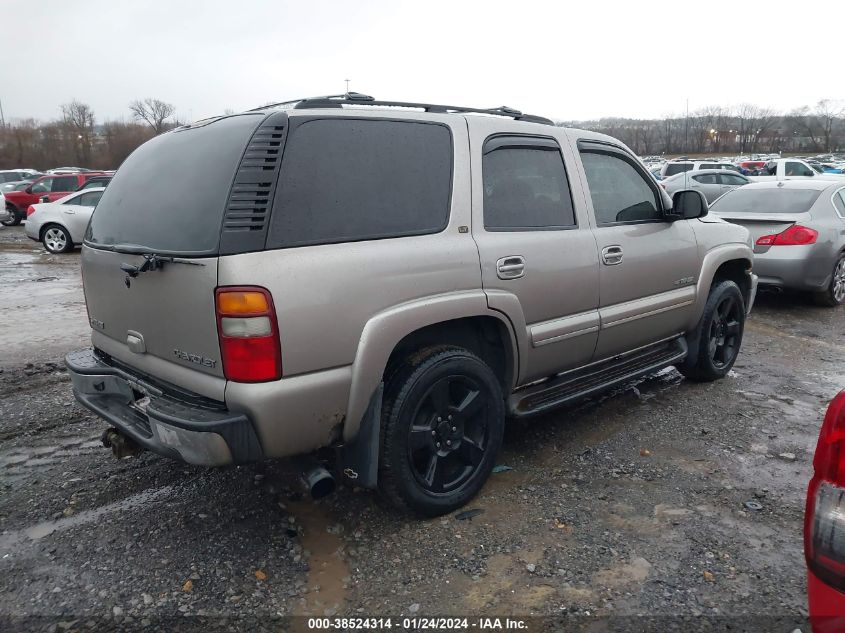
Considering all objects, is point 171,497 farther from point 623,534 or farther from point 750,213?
point 750,213

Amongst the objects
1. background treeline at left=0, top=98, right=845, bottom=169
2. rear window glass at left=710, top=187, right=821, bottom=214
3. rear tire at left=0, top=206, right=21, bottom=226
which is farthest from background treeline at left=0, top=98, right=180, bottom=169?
rear window glass at left=710, top=187, right=821, bottom=214

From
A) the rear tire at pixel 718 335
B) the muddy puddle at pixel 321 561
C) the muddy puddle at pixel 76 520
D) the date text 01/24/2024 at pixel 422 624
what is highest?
the rear tire at pixel 718 335

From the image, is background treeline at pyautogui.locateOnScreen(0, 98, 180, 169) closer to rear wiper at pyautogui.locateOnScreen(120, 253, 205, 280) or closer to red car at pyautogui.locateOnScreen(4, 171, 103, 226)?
red car at pyautogui.locateOnScreen(4, 171, 103, 226)

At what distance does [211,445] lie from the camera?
248 centimetres

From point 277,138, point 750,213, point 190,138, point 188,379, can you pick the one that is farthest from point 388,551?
point 750,213

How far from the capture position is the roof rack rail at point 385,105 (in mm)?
2865

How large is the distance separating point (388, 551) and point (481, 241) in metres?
1.57

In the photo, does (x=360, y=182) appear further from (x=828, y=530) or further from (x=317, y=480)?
(x=828, y=530)

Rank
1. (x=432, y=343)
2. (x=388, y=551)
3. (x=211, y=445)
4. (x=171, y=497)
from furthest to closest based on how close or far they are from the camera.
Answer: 1. (x=171, y=497)
2. (x=432, y=343)
3. (x=388, y=551)
4. (x=211, y=445)

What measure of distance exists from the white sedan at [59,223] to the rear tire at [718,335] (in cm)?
1360

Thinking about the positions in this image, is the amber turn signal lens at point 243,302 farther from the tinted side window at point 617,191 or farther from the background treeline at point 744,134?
the background treeline at point 744,134

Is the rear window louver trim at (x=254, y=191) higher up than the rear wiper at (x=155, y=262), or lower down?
higher up

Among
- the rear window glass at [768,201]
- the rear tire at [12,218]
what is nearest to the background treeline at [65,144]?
the rear tire at [12,218]

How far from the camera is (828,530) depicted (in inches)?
64.1
